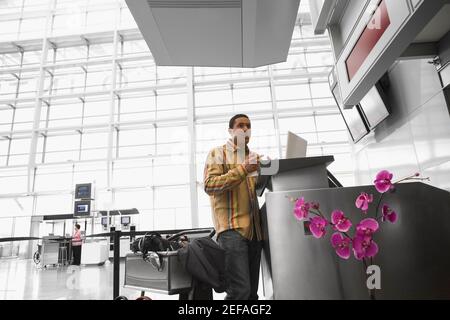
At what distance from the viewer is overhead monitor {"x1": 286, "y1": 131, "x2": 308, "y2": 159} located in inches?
71.8

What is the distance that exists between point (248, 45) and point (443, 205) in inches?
62.8

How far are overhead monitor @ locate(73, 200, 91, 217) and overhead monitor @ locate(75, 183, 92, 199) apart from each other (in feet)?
0.49

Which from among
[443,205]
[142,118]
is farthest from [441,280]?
[142,118]

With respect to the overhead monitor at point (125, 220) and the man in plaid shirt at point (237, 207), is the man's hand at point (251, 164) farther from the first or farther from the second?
the overhead monitor at point (125, 220)

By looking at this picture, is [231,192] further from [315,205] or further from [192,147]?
[192,147]

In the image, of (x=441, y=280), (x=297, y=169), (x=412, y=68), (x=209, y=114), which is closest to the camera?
(x=441, y=280)

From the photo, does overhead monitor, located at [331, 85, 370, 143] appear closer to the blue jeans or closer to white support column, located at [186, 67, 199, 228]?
the blue jeans

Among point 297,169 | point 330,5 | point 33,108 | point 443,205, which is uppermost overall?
point 33,108

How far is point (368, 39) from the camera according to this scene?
1179 millimetres

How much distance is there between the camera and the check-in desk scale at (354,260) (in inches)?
56.5

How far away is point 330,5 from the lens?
86.1 inches

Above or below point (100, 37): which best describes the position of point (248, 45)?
below
